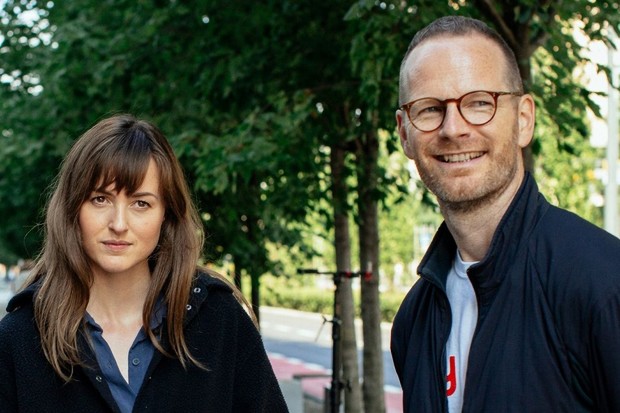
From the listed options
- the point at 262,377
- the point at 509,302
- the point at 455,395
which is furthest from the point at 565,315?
the point at 262,377

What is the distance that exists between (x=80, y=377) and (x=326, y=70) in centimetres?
496

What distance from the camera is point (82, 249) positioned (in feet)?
9.39

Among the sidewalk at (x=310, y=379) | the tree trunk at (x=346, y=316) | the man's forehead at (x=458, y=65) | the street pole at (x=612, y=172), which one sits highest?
the street pole at (x=612, y=172)

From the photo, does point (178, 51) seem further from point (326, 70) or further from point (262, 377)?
point (262, 377)

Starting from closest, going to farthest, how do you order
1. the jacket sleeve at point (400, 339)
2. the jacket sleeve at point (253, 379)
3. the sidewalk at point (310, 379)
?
the jacket sleeve at point (400, 339)
the jacket sleeve at point (253, 379)
the sidewalk at point (310, 379)

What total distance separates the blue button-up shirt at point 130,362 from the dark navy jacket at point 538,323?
845 mm

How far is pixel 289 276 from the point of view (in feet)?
39.8

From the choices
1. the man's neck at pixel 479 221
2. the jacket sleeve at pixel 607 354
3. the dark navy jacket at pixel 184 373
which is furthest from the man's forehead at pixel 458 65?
the dark navy jacket at pixel 184 373

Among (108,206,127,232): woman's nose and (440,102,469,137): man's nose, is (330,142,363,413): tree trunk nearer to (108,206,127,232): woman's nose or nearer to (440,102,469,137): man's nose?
(108,206,127,232): woman's nose

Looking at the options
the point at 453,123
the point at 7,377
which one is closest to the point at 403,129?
the point at 453,123

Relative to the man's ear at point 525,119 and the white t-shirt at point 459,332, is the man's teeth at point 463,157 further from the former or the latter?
the white t-shirt at point 459,332

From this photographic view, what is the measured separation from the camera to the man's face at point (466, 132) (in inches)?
87.8

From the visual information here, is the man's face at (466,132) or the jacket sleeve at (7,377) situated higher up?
the man's face at (466,132)

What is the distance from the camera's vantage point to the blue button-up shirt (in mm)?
2809
